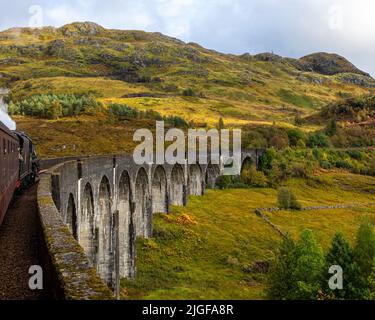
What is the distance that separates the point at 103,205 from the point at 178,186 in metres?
36.9

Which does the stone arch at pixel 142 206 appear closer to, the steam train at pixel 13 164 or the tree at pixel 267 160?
the steam train at pixel 13 164

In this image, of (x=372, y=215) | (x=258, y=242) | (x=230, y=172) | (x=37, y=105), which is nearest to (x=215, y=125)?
(x=230, y=172)

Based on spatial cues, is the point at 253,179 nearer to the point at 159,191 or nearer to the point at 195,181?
the point at 195,181

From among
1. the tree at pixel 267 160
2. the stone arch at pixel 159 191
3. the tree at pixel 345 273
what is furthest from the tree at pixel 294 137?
the tree at pixel 345 273

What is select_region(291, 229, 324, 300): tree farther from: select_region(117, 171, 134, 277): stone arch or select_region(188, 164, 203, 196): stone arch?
select_region(188, 164, 203, 196): stone arch

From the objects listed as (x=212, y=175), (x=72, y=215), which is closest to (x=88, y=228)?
(x=72, y=215)

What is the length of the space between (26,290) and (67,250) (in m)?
1.57

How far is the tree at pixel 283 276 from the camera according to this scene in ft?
117

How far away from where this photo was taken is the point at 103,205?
32.7 meters

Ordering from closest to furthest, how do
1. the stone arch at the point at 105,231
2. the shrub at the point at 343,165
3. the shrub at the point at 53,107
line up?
the stone arch at the point at 105,231, the shrub at the point at 53,107, the shrub at the point at 343,165

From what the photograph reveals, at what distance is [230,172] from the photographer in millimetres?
93000

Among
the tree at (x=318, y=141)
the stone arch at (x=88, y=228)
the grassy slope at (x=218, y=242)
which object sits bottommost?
→ the grassy slope at (x=218, y=242)

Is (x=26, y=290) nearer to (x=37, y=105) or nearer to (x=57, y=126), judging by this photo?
(x=57, y=126)

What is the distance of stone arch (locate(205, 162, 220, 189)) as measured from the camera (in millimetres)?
87562
